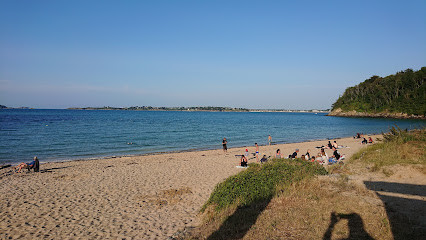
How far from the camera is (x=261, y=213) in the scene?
6805 millimetres

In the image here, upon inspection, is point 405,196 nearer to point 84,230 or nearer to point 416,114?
point 84,230

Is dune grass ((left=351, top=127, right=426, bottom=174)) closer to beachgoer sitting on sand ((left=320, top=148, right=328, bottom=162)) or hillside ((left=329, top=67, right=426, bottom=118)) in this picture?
beachgoer sitting on sand ((left=320, top=148, right=328, bottom=162))

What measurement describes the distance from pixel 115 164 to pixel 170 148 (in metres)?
10.7

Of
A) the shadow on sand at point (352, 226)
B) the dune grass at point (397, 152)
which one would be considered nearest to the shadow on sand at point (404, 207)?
the shadow on sand at point (352, 226)

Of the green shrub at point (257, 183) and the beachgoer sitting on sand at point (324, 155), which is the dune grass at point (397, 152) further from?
the green shrub at point (257, 183)

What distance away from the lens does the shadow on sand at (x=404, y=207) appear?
5156 mm

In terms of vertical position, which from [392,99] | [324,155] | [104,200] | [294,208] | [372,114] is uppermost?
[392,99]

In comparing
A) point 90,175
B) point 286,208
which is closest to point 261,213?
point 286,208

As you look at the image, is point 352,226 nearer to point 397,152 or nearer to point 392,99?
point 397,152

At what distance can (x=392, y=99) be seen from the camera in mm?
105312

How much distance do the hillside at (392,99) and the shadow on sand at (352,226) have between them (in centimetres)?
10251

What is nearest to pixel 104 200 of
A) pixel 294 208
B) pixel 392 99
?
pixel 294 208

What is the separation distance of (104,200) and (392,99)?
12586cm

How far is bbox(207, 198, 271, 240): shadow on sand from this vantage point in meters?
5.95
